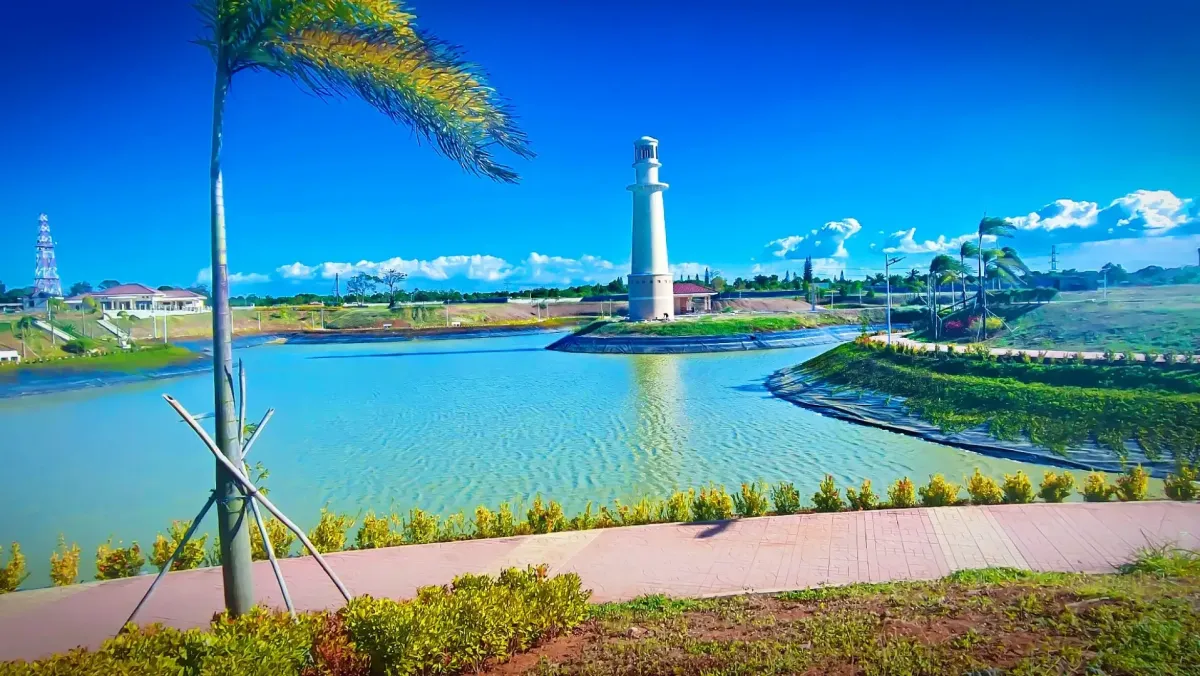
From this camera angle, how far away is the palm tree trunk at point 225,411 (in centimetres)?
429

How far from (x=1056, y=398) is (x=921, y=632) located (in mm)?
10883

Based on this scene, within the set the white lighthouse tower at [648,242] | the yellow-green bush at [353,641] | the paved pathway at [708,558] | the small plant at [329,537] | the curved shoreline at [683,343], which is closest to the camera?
the yellow-green bush at [353,641]

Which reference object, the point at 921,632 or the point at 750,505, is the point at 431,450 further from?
the point at 921,632

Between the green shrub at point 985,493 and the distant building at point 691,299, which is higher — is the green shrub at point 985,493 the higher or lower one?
the lower one

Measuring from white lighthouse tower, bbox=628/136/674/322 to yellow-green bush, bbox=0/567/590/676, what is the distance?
38.4m

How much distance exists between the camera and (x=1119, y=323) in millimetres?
17641

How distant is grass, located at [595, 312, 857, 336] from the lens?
130 feet

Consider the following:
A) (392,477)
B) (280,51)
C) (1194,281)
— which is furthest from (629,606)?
(1194,281)

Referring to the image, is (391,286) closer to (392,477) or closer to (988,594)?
(392,477)

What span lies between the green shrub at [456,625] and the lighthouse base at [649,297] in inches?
1492

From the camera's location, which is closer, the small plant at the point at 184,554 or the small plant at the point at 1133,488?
the small plant at the point at 184,554

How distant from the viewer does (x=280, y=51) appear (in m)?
4.46

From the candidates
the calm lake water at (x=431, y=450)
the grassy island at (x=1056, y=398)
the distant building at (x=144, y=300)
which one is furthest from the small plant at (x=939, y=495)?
the distant building at (x=144, y=300)

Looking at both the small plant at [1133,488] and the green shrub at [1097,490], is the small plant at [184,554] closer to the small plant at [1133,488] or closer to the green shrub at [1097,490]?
the green shrub at [1097,490]
